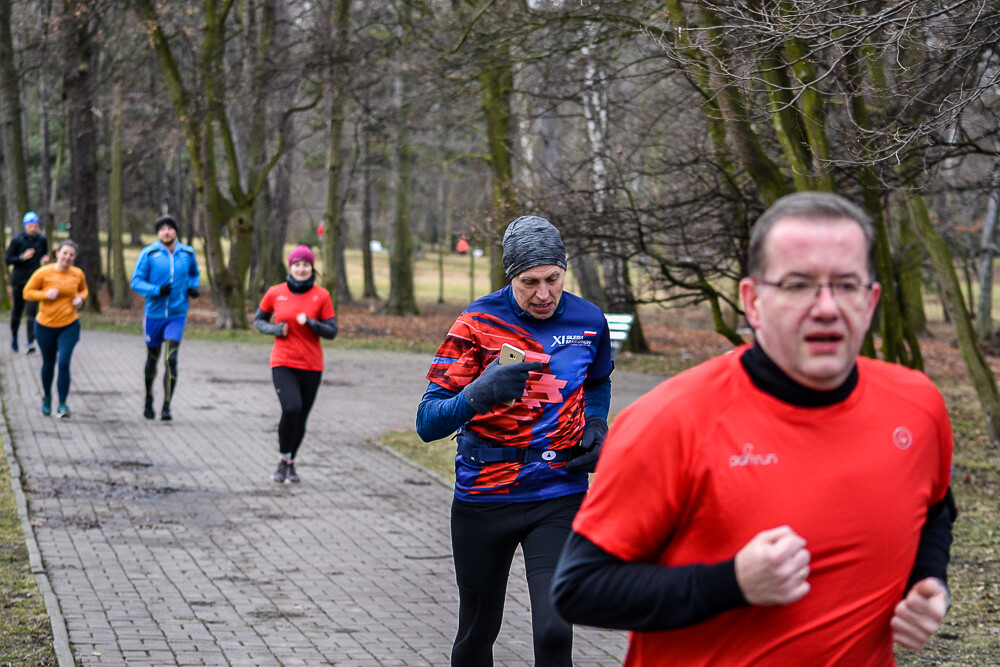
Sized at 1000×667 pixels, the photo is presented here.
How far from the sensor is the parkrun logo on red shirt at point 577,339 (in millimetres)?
4539

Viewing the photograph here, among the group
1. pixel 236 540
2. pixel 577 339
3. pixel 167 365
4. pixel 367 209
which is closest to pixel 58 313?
pixel 167 365

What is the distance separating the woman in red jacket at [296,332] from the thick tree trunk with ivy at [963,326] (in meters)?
6.36

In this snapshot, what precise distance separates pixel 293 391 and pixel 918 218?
707 centimetres

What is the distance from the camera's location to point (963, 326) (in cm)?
1277

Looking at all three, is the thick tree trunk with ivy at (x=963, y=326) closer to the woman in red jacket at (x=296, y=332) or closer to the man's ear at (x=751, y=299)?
the woman in red jacket at (x=296, y=332)

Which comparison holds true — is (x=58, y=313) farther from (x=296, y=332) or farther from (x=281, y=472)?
(x=296, y=332)

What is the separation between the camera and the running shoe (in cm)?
1055

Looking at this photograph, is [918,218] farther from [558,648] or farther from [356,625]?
[558,648]

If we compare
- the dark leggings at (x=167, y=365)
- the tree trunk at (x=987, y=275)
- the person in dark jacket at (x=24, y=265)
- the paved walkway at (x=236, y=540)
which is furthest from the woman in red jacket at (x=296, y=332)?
the tree trunk at (x=987, y=275)

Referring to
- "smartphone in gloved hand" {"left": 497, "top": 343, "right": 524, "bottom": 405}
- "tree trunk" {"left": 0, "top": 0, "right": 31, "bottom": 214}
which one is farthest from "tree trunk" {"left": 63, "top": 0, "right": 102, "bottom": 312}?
"smartphone in gloved hand" {"left": 497, "top": 343, "right": 524, "bottom": 405}

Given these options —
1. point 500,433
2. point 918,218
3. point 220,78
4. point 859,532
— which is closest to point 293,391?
point 500,433

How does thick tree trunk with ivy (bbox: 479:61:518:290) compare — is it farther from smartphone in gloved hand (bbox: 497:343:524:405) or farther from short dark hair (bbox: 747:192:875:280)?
short dark hair (bbox: 747:192:875:280)

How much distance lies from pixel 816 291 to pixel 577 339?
2.53 metres

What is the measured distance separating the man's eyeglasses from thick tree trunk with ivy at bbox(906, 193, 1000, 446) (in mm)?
11103
